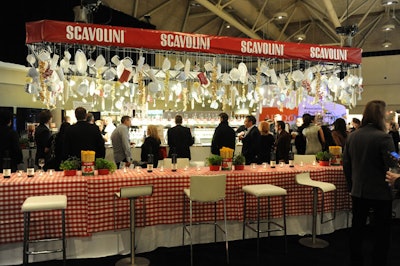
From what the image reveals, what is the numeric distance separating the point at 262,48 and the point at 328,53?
4.01 feet

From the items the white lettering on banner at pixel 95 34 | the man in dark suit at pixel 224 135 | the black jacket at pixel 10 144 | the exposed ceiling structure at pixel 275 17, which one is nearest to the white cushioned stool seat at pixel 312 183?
the man in dark suit at pixel 224 135

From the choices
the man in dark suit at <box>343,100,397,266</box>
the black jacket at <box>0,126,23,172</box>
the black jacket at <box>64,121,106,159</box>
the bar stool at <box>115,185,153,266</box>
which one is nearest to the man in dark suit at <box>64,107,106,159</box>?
the black jacket at <box>64,121,106,159</box>

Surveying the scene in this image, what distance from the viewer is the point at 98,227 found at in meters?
3.73

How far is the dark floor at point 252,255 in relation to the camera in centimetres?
365

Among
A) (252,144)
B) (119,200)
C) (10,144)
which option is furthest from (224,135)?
(10,144)

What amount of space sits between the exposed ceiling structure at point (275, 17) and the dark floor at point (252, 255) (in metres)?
7.93

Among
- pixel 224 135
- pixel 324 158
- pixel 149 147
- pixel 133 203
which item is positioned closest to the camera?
pixel 133 203

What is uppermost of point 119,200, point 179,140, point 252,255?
point 179,140

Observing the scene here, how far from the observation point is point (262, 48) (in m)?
5.12

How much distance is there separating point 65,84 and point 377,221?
4993mm

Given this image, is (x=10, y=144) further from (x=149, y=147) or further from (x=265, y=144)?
(x=265, y=144)

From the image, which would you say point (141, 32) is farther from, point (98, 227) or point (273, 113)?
point (273, 113)

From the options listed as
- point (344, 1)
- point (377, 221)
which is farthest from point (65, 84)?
point (344, 1)

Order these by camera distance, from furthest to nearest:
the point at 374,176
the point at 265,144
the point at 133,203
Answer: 1. the point at 265,144
2. the point at 133,203
3. the point at 374,176
